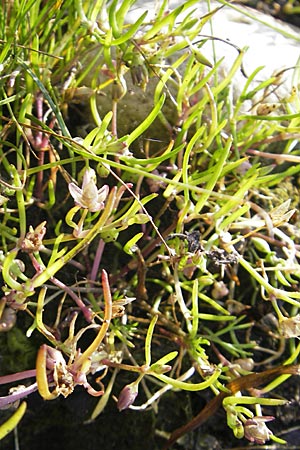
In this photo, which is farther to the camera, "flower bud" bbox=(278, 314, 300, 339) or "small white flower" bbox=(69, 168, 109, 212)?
"flower bud" bbox=(278, 314, 300, 339)

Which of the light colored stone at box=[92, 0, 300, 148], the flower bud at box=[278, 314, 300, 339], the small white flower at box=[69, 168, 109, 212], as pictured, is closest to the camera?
the small white flower at box=[69, 168, 109, 212]

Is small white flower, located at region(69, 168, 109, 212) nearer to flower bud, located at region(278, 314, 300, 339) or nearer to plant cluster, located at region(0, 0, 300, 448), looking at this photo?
plant cluster, located at region(0, 0, 300, 448)

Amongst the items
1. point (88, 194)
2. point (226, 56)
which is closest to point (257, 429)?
point (88, 194)

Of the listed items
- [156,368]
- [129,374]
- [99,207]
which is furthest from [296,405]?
[99,207]

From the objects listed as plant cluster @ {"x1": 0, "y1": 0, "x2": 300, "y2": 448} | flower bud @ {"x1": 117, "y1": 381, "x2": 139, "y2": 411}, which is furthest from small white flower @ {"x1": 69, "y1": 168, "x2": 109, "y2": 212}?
flower bud @ {"x1": 117, "y1": 381, "x2": 139, "y2": 411}

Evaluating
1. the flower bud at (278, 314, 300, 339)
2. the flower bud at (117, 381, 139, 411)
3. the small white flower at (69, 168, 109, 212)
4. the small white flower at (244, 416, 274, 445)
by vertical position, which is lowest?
the flower bud at (117, 381, 139, 411)

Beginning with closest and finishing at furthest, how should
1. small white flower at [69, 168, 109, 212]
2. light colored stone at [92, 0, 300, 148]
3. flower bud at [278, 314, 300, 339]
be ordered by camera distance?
small white flower at [69, 168, 109, 212] < flower bud at [278, 314, 300, 339] < light colored stone at [92, 0, 300, 148]

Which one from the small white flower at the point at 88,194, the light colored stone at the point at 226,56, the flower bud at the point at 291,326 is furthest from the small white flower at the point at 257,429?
the light colored stone at the point at 226,56

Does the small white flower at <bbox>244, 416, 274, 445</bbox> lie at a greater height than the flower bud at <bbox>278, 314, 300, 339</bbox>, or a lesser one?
lesser
